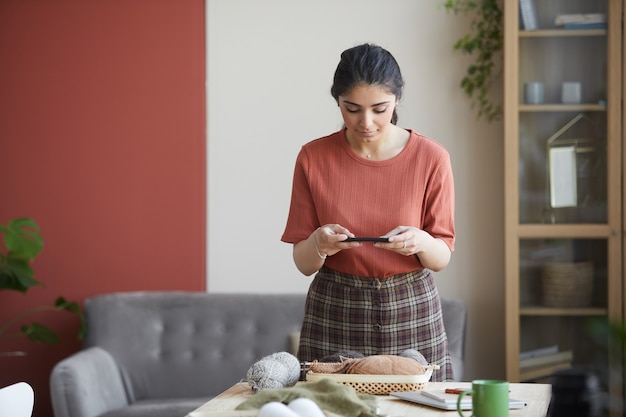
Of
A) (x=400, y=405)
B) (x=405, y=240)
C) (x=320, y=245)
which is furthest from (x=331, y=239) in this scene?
(x=400, y=405)

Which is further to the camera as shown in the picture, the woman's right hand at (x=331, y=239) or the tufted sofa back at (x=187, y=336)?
the tufted sofa back at (x=187, y=336)

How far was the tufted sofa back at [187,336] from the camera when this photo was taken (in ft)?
13.3

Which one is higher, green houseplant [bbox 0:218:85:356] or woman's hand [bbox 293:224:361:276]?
woman's hand [bbox 293:224:361:276]

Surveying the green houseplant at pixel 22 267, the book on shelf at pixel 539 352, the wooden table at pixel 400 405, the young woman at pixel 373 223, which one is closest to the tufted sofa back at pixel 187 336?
the green houseplant at pixel 22 267

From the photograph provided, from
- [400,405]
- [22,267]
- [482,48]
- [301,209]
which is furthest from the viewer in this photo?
[482,48]

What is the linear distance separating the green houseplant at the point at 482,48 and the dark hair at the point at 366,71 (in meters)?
2.10

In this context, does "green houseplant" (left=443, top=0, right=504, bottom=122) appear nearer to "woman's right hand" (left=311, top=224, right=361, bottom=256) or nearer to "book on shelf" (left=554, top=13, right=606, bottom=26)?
"book on shelf" (left=554, top=13, right=606, bottom=26)

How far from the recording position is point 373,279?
7.01ft

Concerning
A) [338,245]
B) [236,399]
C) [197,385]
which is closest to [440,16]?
[197,385]

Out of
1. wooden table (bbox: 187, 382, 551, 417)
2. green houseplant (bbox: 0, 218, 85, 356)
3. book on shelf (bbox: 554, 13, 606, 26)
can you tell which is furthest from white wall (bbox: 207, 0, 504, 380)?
wooden table (bbox: 187, 382, 551, 417)

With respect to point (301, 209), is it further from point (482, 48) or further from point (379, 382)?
point (482, 48)

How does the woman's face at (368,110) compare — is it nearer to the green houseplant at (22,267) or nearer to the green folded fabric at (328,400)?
the green folded fabric at (328,400)

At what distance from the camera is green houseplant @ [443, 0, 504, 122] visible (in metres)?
4.18

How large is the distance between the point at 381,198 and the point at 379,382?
1.91ft
